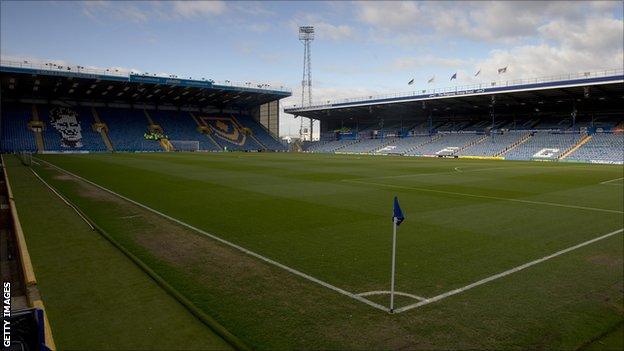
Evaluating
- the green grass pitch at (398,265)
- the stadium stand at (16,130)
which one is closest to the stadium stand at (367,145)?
the stadium stand at (16,130)

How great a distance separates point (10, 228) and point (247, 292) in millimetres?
10657

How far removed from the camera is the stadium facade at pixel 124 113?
203 feet

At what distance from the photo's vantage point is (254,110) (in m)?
96.0

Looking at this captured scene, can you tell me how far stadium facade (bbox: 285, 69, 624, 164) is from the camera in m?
53.6

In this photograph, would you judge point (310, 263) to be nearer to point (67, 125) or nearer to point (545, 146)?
point (545, 146)

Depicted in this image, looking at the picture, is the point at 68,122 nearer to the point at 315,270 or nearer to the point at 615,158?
the point at 315,270

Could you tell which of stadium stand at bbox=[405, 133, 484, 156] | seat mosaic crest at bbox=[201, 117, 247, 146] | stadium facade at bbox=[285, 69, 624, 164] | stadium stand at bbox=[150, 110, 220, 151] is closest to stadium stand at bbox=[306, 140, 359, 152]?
stadium facade at bbox=[285, 69, 624, 164]

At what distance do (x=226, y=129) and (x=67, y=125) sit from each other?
29450mm

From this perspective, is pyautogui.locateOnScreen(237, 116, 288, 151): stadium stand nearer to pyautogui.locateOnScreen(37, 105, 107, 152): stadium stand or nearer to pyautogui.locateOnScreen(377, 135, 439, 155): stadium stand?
pyautogui.locateOnScreen(377, 135, 439, 155): stadium stand

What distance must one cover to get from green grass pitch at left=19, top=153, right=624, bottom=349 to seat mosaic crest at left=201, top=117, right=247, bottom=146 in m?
66.3

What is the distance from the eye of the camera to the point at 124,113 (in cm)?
7812

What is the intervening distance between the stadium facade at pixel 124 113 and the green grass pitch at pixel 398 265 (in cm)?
5244

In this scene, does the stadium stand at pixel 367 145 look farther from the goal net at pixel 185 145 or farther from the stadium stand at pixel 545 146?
the goal net at pixel 185 145

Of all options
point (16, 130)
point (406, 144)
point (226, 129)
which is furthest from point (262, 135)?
point (16, 130)
